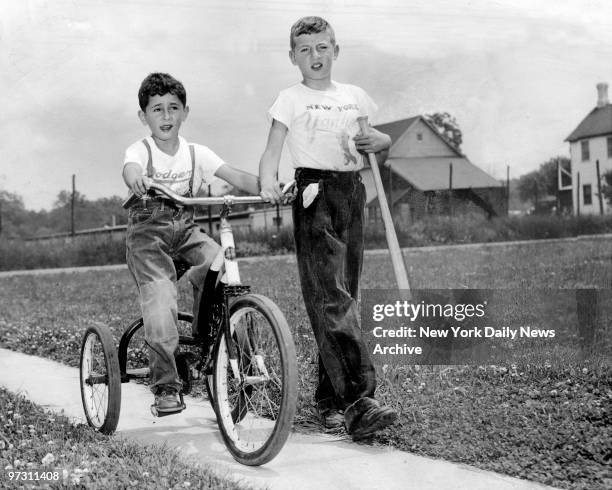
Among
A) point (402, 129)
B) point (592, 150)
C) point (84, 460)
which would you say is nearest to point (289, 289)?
point (84, 460)

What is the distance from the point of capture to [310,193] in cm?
366

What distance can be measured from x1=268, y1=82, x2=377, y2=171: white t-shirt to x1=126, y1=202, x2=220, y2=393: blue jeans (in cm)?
63

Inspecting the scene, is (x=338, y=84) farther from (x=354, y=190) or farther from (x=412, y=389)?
(x=412, y=389)

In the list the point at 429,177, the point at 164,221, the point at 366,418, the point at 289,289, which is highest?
the point at 429,177

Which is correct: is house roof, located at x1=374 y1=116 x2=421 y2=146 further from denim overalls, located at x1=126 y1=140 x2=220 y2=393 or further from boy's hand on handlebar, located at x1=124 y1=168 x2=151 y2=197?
boy's hand on handlebar, located at x1=124 y1=168 x2=151 y2=197

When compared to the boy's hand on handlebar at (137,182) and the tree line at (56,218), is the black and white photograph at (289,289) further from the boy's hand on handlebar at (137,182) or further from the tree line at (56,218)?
the tree line at (56,218)

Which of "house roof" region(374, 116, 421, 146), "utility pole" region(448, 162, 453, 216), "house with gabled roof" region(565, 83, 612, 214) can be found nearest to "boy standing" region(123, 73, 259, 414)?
"utility pole" region(448, 162, 453, 216)

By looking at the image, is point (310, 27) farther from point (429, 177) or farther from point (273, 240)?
point (429, 177)

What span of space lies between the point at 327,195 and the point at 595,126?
3046cm

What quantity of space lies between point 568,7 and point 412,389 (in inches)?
117

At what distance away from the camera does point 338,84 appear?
3.91m

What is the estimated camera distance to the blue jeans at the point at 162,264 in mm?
3525

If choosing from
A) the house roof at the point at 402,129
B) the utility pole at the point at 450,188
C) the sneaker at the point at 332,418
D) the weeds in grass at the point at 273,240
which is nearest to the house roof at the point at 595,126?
the weeds in grass at the point at 273,240

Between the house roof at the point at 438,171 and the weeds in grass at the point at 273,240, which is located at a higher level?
the house roof at the point at 438,171
